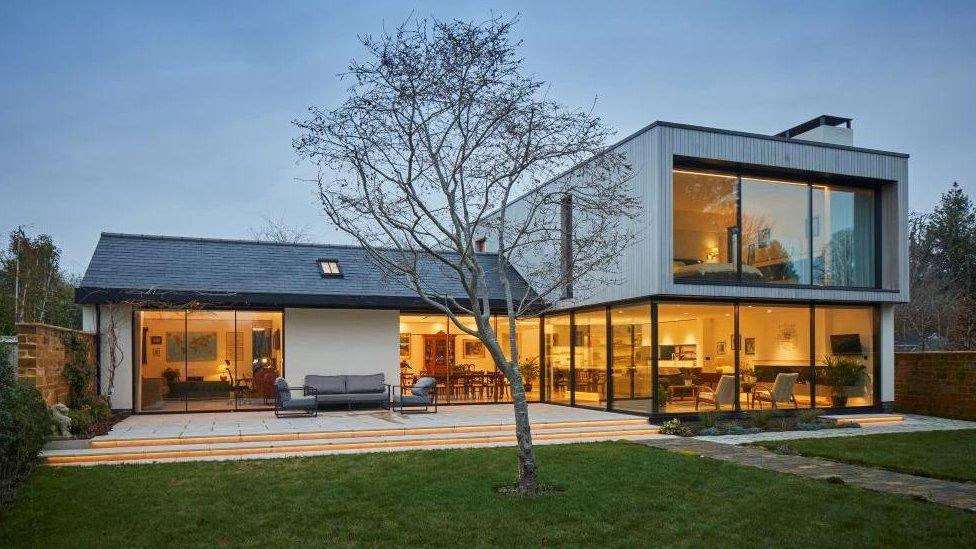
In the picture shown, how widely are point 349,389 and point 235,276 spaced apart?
364 centimetres

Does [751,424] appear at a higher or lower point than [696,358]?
lower

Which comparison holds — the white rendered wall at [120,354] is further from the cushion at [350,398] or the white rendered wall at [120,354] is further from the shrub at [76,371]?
the cushion at [350,398]

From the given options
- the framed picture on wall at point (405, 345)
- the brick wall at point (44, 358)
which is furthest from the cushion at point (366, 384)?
the brick wall at point (44, 358)

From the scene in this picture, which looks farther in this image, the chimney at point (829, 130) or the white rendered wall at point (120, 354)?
the chimney at point (829, 130)

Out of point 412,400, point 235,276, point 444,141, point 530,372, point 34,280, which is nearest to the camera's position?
point 444,141

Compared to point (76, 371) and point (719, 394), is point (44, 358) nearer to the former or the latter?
point (76, 371)

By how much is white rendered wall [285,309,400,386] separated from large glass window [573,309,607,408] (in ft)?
14.1

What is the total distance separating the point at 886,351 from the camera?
1566 centimetres

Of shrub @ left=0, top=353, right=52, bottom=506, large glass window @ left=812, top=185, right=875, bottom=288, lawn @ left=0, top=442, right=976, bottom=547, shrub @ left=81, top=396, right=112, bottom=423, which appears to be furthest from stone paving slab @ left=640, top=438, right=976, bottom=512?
shrub @ left=81, top=396, right=112, bottom=423

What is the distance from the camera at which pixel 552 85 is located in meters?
8.35

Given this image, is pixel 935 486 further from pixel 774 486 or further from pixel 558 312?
pixel 558 312

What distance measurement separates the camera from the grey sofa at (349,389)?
15.1m

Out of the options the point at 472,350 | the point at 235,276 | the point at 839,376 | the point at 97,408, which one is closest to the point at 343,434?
the point at 97,408

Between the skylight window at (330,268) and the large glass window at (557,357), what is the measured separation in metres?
5.47
